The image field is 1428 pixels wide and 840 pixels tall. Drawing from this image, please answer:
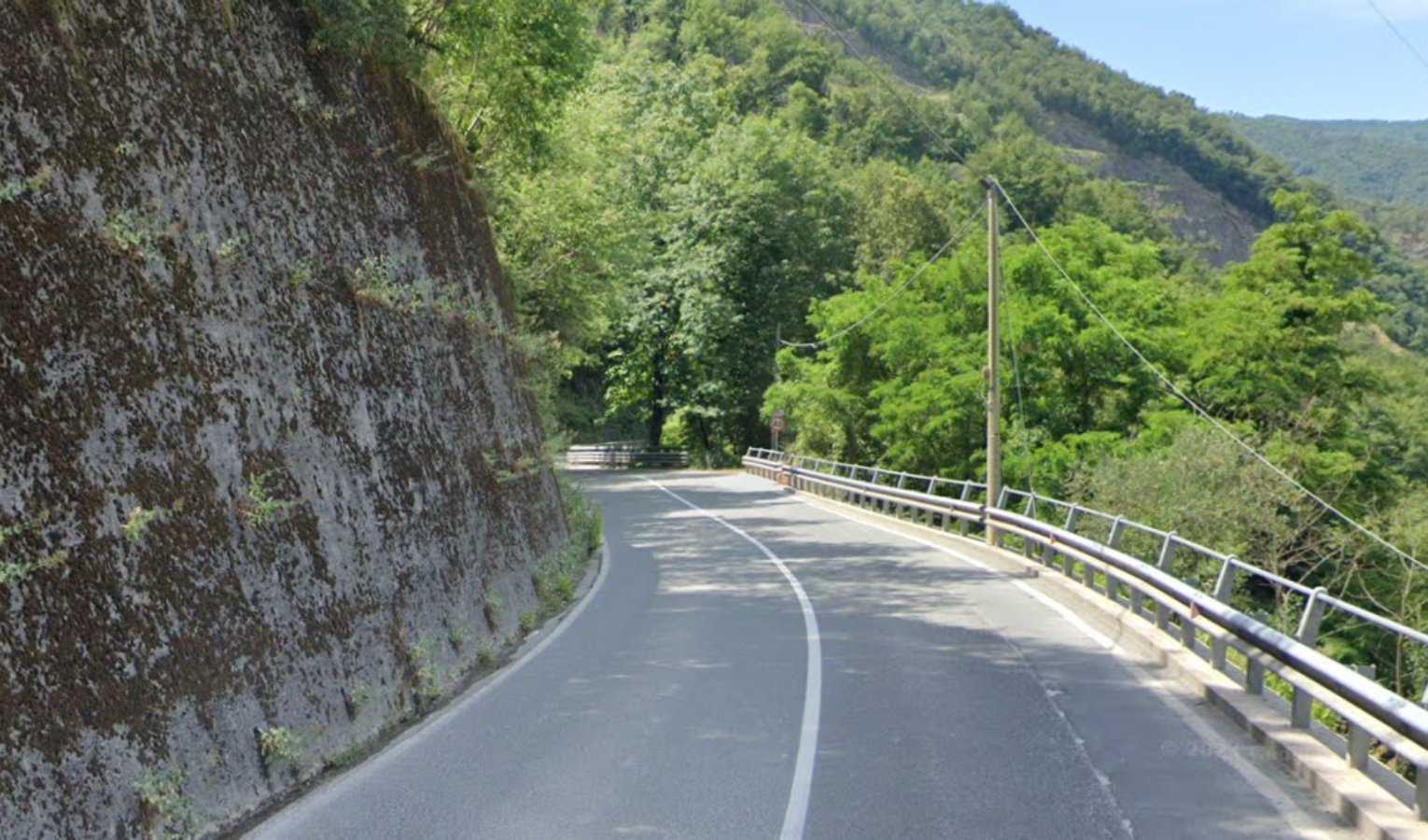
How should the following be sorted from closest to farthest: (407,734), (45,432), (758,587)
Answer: (45,432)
(407,734)
(758,587)

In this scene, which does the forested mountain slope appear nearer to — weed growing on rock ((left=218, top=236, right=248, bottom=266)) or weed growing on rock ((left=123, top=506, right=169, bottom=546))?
weed growing on rock ((left=218, top=236, right=248, bottom=266))

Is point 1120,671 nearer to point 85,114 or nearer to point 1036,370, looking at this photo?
point 85,114

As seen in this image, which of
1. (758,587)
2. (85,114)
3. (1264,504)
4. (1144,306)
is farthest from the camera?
(1144,306)

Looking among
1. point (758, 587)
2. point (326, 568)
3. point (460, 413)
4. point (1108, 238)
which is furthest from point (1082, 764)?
point (1108, 238)

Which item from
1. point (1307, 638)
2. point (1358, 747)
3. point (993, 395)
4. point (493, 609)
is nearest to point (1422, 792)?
point (1358, 747)

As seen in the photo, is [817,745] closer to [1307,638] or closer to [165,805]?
[1307,638]

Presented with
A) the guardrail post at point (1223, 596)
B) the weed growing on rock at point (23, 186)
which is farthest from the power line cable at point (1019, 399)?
the weed growing on rock at point (23, 186)

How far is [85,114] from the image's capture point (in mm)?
8539

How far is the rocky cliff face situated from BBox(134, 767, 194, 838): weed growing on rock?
14mm

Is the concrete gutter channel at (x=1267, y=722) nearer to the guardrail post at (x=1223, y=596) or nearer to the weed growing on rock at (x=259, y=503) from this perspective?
the guardrail post at (x=1223, y=596)

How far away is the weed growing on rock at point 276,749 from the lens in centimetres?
796

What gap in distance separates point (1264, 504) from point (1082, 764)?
85.2 ft

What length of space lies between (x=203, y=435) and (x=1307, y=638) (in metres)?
7.35

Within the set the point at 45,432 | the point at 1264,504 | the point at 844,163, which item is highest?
the point at 844,163
